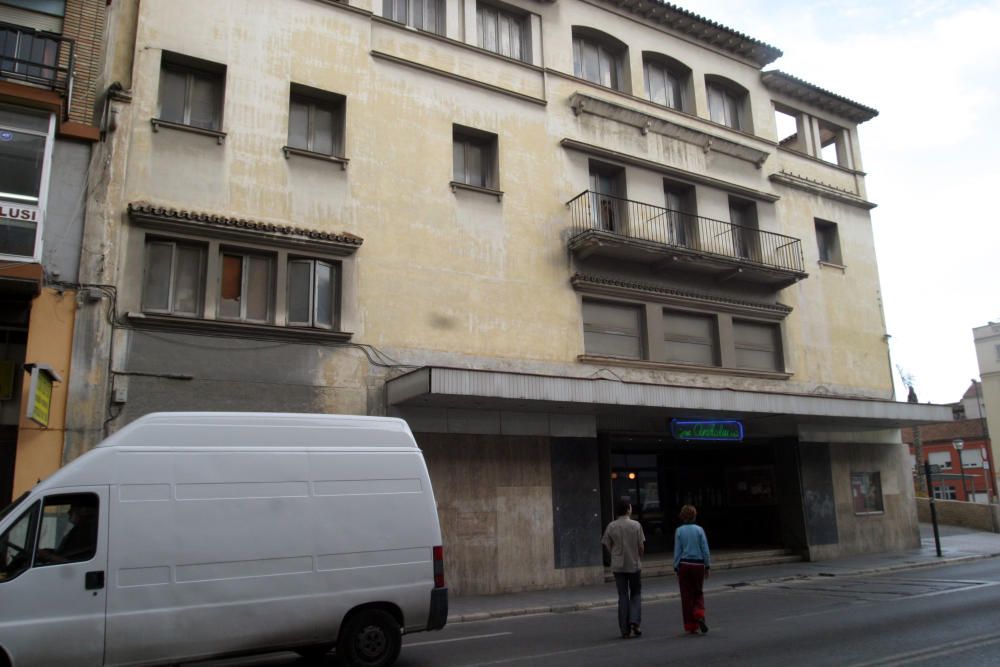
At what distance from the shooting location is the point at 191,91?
49.0ft

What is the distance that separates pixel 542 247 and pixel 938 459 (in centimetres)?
6284

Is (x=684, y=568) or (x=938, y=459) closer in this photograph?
(x=684, y=568)

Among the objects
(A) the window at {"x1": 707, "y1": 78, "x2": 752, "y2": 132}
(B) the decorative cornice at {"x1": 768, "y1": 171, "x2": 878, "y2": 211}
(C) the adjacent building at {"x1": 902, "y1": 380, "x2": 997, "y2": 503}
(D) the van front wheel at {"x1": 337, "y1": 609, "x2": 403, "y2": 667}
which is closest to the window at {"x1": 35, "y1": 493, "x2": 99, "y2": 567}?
(D) the van front wheel at {"x1": 337, "y1": 609, "x2": 403, "y2": 667}

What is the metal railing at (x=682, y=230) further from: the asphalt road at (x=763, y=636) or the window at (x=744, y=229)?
the asphalt road at (x=763, y=636)

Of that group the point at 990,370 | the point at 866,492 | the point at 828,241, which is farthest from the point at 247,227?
the point at 990,370

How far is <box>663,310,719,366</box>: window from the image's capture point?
64.5 feet

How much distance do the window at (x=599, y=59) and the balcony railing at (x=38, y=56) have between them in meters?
12.4

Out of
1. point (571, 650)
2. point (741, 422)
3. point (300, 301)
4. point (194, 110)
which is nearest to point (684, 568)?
→ point (571, 650)

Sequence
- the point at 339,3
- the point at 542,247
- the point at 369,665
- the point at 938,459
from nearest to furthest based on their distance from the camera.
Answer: the point at 369,665 < the point at 339,3 < the point at 542,247 < the point at 938,459

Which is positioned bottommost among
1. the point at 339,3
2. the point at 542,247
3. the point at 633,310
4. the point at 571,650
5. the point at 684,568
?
the point at 571,650

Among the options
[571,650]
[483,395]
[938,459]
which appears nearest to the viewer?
[571,650]

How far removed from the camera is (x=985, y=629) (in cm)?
936

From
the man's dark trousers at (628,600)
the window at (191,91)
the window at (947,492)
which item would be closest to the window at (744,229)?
the man's dark trousers at (628,600)

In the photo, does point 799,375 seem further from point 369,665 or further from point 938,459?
point 938,459
